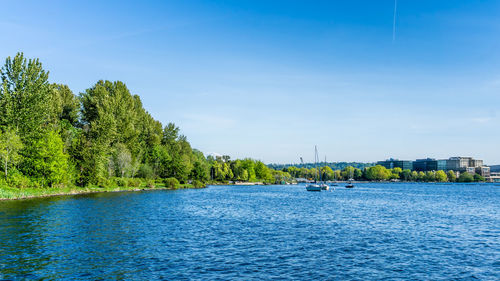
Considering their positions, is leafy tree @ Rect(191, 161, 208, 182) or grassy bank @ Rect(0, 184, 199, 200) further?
leafy tree @ Rect(191, 161, 208, 182)

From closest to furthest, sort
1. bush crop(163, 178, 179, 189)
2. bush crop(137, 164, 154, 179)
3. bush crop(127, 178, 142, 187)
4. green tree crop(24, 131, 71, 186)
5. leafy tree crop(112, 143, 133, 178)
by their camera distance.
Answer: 1. green tree crop(24, 131, 71, 186)
2. leafy tree crop(112, 143, 133, 178)
3. bush crop(127, 178, 142, 187)
4. bush crop(137, 164, 154, 179)
5. bush crop(163, 178, 179, 189)

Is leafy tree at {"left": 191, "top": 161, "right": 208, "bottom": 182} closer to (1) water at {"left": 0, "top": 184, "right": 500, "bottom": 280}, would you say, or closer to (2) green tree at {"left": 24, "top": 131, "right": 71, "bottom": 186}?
(2) green tree at {"left": 24, "top": 131, "right": 71, "bottom": 186}

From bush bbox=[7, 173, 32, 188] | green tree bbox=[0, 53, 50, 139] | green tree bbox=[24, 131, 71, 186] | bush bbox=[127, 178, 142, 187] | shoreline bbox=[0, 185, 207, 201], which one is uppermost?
green tree bbox=[0, 53, 50, 139]

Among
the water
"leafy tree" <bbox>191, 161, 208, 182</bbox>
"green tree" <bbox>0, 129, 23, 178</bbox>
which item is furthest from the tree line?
the water

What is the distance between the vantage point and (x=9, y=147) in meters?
70.3

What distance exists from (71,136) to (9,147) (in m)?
31.8

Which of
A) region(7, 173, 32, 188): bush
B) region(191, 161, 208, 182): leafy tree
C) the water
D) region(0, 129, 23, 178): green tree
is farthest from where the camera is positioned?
region(191, 161, 208, 182): leafy tree

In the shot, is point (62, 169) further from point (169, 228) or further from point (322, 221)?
point (322, 221)

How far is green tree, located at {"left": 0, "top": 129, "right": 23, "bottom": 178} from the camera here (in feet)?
227

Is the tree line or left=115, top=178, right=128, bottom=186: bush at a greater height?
the tree line

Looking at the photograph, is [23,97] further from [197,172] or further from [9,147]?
[197,172]

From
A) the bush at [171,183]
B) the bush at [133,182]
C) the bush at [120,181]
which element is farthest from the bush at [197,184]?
the bush at [120,181]

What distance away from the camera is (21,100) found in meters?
75.9

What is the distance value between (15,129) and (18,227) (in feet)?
159
